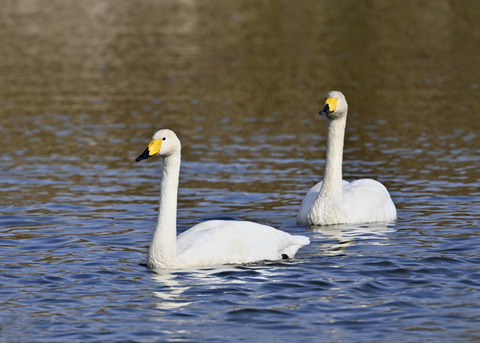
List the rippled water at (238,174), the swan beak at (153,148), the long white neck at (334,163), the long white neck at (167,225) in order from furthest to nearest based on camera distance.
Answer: the long white neck at (334,163) → the long white neck at (167,225) → the swan beak at (153,148) → the rippled water at (238,174)

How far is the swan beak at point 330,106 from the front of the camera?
15462 millimetres

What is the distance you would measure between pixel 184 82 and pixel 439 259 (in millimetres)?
→ 20793

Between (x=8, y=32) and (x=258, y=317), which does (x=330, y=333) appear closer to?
(x=258, y=317)

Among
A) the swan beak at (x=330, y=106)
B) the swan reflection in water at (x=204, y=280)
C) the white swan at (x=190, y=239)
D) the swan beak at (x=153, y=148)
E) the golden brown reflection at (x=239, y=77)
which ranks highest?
the golden brown reflection at (x=239, y=77)

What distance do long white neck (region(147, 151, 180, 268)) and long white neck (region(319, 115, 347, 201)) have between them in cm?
365

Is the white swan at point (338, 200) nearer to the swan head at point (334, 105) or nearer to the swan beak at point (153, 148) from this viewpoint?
the swan head at point (334, 105)

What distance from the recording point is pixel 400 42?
40.8 m

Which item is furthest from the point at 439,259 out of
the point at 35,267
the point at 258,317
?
the point at 35,267

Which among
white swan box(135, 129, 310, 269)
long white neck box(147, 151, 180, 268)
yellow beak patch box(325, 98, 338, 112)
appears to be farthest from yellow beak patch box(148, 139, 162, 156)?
yellow beak patch box(325, 98, 338, 112)

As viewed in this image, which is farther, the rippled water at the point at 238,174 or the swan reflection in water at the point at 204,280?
the swan reflection in water at the point at 204,280

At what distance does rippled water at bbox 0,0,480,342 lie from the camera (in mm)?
10555

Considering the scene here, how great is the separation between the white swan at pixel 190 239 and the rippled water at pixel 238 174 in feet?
0.56

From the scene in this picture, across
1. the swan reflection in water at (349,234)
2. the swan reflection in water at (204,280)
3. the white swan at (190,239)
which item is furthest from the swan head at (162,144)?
the swan reflection in water at (349,234)

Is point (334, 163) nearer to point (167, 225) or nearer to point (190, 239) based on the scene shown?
point (190, 239)
